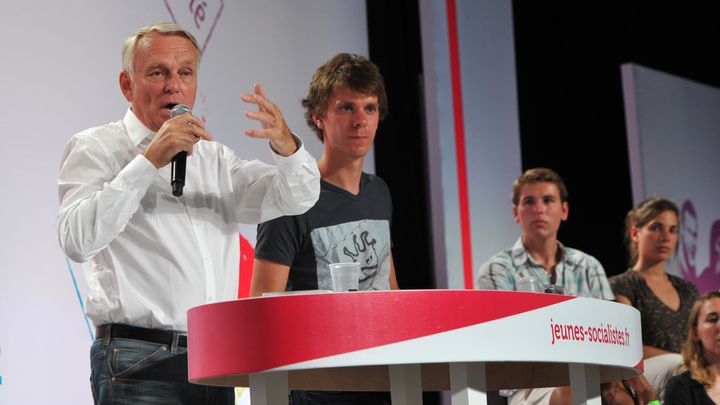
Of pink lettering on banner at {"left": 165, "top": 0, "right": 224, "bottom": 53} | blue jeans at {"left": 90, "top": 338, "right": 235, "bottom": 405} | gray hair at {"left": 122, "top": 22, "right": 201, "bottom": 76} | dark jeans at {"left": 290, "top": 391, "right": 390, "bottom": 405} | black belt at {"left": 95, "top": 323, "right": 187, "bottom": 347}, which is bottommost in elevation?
dark jeans at {"left": 290, "top": 391, "right": 390, "bottom": 405}

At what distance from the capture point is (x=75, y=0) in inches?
137

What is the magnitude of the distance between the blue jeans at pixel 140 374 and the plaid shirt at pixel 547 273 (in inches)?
70.1

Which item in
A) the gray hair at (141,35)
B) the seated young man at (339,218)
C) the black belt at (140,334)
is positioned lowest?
the black belt at (140,334)

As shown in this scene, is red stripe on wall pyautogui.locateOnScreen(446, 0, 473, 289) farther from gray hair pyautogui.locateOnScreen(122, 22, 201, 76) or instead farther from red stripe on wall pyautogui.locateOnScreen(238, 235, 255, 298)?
gray hair pyautogui.locateOnScreen(122, 22, 201, 76)

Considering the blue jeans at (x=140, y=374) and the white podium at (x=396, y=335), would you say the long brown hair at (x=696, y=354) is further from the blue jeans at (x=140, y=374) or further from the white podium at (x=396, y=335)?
the blue jeans at (x=140, y=374)

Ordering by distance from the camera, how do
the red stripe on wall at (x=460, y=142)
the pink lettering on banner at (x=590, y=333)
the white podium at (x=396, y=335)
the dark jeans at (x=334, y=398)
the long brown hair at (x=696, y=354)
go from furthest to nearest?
1. the red stripe on wall at (x=460, y=142)
2. the long brown hair at (x=696, y=354)
3. the dark jeans at (x=334, y=398)
4. the pink lettering on banner at (x=590, y=333)
5. the white podium at (x=396, y=335)

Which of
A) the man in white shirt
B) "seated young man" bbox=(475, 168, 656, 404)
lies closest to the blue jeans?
the man in white shirt

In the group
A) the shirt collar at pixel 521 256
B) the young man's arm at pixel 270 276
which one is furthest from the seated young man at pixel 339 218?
the shirt collar at pixel 521 256

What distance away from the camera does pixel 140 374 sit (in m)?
2.05

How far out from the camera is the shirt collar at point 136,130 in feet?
7.50

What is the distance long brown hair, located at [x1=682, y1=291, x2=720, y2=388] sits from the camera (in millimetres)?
3771

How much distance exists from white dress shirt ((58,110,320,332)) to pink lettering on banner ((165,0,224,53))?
1.52m

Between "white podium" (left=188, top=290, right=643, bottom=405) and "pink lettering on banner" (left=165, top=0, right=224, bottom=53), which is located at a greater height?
"pink lettering on banner" (left=165, top=0, right=224, bottom=53)

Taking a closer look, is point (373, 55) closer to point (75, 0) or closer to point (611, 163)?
point (75, 0)
